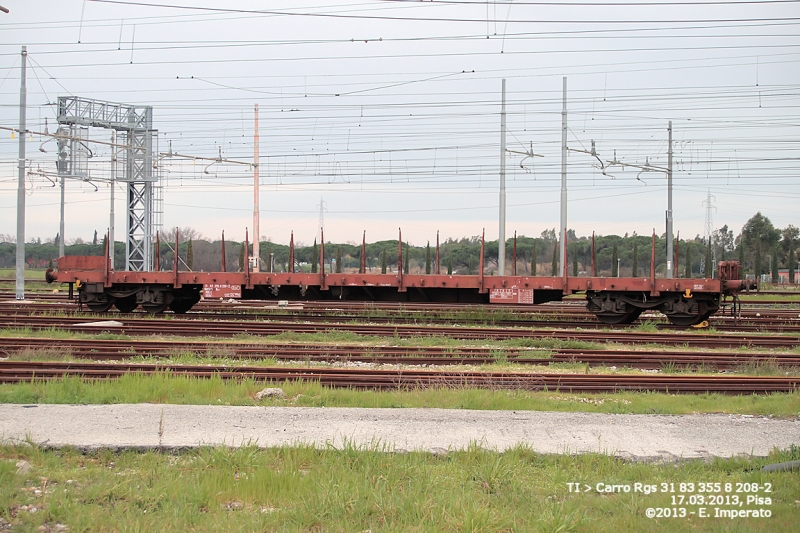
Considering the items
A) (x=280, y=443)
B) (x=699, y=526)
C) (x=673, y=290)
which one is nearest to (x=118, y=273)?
(x=280, y=443)

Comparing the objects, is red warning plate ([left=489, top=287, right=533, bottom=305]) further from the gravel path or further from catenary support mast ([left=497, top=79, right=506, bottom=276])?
the gravel path

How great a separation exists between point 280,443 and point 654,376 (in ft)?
25.7

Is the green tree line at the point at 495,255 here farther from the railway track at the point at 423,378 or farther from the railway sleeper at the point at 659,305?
the railway track at the point at 423,378

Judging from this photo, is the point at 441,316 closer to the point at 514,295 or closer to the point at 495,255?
the point at 514,295

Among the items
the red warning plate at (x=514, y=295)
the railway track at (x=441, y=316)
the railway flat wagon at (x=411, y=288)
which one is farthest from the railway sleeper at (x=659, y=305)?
the red warning plate at (x=514, y=295)

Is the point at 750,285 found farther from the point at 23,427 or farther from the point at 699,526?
the point at 23,427

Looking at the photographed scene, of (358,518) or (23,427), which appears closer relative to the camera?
(358,518)

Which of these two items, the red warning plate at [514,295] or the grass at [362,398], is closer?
the grass at [362,398]

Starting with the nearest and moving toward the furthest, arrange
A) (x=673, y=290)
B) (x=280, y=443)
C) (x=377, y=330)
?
(x=280, y=443) → (x=377, y=330) → (x=673, y=290)

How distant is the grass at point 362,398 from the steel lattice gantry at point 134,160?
24.5 metres

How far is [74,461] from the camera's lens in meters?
6.32

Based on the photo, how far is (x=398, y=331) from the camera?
17.9 meters

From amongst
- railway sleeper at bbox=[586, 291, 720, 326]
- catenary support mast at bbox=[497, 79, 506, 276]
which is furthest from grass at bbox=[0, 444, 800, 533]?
catenary support mast at bbox=[497, 79, 506, 276]

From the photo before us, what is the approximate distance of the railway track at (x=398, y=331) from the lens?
16.8 m
